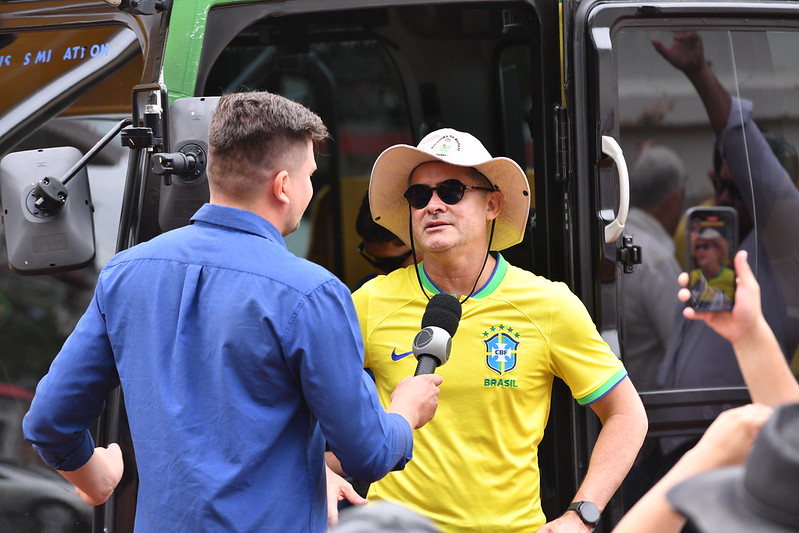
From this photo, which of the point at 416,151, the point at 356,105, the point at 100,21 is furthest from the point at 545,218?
the point at 356,105

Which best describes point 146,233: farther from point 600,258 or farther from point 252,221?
point 600,258

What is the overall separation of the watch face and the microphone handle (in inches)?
21.5

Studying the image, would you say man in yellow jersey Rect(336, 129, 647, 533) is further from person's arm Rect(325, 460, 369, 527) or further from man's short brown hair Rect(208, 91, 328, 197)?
man's short brown hair Rect(208, 91, 328, 197)

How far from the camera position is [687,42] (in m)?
3.08

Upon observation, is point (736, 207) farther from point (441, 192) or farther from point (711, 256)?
point (441, 192)

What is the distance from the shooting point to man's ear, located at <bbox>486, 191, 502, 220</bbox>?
2928mm

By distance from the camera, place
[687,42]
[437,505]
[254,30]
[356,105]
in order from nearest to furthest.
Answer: [437,505] < [687,42] < [254,30] < [356,105]

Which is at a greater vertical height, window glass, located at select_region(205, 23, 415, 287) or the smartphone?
window glass, located at select_region(205, 23, 415, 287)

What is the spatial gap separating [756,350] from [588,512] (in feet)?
3.58

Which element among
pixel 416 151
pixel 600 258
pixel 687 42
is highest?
pixel 687 42

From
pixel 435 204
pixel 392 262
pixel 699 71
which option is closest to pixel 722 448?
pixel 435 204

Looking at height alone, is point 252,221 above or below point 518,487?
above

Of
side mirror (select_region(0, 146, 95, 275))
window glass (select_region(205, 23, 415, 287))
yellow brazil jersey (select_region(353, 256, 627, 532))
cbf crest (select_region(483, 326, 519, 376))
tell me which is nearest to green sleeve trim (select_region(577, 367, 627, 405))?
yellow brazil jersey (select_region(353, 256, 627, 532))

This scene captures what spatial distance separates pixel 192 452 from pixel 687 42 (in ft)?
6.34
